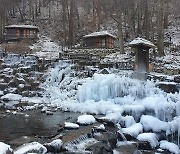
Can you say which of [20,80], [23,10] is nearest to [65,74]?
[20,80]

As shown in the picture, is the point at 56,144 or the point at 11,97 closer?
the point at 56,144

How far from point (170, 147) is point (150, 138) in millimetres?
862

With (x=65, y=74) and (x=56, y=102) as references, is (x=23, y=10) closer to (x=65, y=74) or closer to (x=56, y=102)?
(x=65, y=74)

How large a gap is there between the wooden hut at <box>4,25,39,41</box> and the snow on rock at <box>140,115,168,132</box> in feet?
102

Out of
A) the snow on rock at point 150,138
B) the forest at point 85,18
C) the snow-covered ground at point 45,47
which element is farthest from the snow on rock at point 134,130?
the snow-covered ground at point 45,47

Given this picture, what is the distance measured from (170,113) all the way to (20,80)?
12895 mm

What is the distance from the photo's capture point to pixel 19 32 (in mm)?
41156

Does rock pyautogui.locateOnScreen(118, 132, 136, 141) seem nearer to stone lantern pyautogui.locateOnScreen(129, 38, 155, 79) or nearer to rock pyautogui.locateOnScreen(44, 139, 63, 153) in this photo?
rock pyautogui.locateOnScreen(44, 139, 63, 153)

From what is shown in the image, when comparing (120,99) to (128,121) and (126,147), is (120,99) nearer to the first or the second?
(128,121)

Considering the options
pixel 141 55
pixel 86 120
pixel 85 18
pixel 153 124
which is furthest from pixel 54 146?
pixel 85 18

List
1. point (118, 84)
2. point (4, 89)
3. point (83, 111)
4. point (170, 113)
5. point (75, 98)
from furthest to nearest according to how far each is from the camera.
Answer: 1. point (4, 89)
2. point (75, 98)
3. point (118, 84)
4. point (83, 111)
5. point (170, 113)

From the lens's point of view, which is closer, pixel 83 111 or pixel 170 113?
pixel 170 113

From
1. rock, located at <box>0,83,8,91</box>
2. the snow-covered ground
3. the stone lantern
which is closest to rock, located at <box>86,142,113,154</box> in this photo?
the stone lantern

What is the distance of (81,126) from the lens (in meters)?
12.5
